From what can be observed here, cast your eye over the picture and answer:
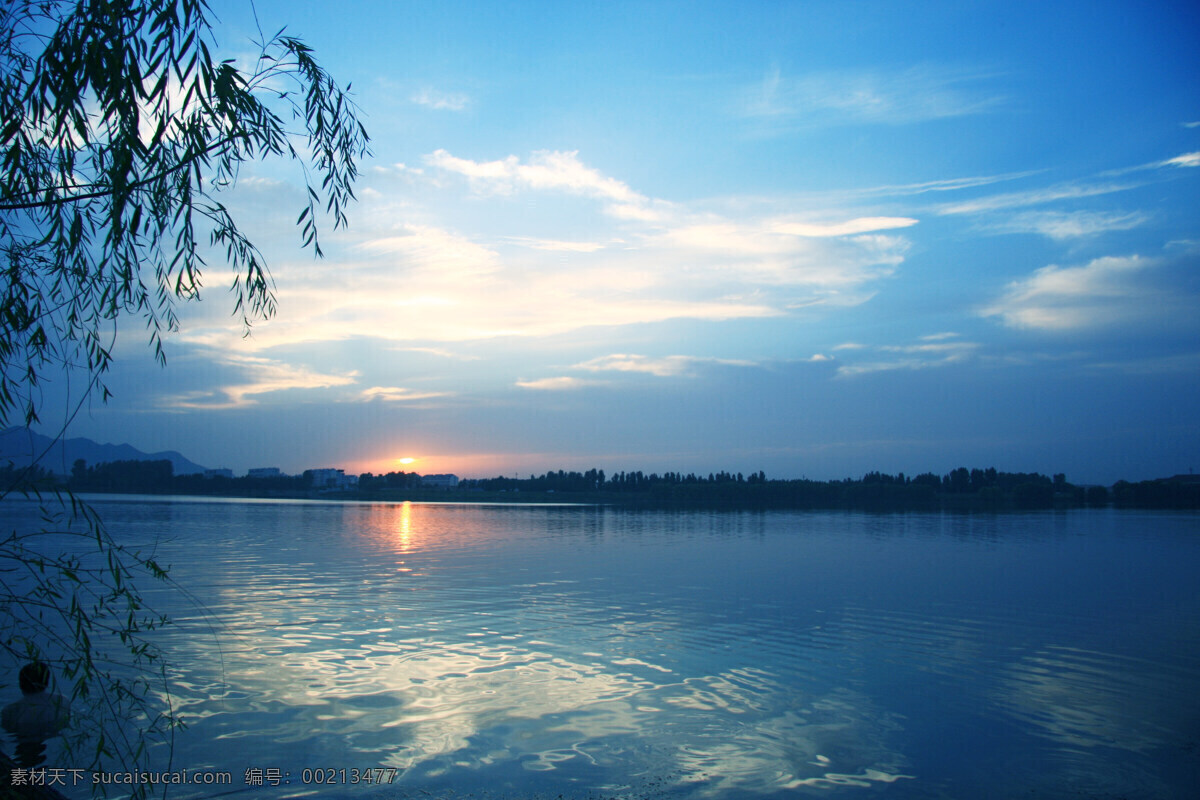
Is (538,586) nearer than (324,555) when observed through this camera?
Yes

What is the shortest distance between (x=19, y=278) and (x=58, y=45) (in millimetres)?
2063

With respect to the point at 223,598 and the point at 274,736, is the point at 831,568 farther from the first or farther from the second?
the point at 274,736

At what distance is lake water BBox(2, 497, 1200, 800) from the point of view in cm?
808

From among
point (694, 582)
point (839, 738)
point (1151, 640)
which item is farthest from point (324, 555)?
point (1151, 640)

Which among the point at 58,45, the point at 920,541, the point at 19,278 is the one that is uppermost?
the point at 58,45

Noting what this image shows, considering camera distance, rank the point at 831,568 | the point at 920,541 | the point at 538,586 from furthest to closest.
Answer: the point at 920,541, the point at 831,568, the point at 538,586

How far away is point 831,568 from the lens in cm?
2588

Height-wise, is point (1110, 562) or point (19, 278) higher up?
point (19, 278)

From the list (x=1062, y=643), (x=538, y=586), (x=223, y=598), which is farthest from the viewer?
(x=538, y=586)

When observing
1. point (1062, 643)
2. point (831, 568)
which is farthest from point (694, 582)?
point (1062, 643)

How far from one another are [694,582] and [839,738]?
503 inches

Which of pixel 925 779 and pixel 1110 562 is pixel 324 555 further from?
pixel 1110 562

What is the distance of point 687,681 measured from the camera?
444 inches

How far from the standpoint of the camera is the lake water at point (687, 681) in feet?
26.5
